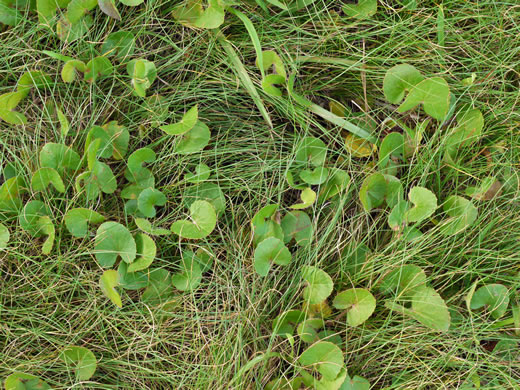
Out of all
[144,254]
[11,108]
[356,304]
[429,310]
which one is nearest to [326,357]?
[356,304]

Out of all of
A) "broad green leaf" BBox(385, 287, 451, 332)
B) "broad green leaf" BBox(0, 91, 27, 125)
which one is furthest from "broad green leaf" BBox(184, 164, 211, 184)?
"broad green leaf" BBox(385, 287, 451, 332)

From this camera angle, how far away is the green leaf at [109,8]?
1444mm

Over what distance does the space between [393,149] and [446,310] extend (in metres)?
0.43

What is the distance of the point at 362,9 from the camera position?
1.52 meters

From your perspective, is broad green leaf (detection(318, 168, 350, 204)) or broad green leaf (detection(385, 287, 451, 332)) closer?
broad green leaf (detection(385, 287, 451, 332))

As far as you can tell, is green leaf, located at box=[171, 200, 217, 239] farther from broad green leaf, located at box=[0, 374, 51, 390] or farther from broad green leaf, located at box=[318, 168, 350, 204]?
broad green leaf, located at box=[0, 374, 51, 390]

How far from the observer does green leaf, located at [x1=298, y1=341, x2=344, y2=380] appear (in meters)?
1.26

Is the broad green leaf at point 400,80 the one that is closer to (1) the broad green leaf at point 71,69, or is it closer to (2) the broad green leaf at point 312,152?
(2) the broad green leaf at point 312,152

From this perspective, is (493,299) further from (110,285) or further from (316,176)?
(110,285)

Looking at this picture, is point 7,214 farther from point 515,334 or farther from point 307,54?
point 515,334

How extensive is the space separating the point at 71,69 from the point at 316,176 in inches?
28.4

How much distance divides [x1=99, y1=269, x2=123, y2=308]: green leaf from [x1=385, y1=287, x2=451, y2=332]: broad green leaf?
2.24 feet

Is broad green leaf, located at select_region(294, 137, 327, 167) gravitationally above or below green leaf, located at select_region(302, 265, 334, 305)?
above

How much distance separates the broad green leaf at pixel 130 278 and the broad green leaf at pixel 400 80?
797 mm
